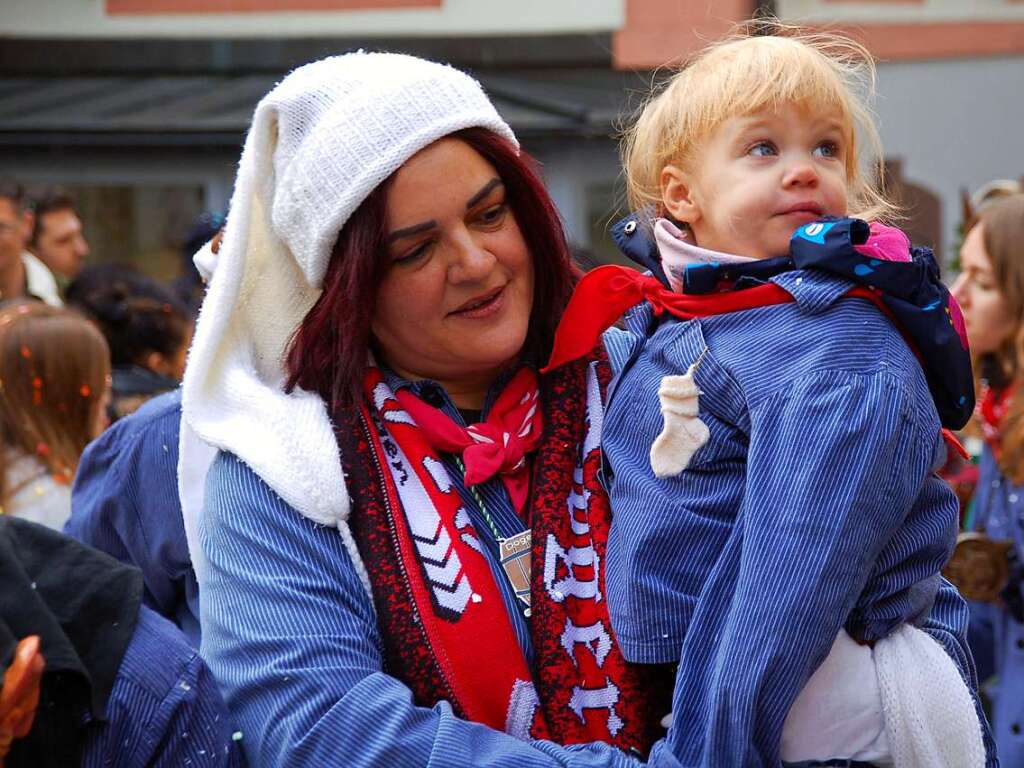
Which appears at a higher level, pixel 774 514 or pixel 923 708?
pixel 774 514

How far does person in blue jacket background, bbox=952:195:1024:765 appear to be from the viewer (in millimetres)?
4105

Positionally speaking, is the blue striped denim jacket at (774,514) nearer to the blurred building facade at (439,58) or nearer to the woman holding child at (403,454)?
the woman holding child at (403,454)

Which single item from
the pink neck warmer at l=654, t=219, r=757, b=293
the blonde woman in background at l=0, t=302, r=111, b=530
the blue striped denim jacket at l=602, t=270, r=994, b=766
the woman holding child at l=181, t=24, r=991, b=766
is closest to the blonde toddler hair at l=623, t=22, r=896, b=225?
the pink neck warmer at l=654, t=219, r=757, b=293

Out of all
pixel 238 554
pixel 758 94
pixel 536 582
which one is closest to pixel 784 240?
pixel 758 94

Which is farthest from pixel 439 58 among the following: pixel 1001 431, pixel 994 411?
pixel 1001 431

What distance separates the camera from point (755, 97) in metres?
2.16

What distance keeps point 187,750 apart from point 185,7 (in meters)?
10.6

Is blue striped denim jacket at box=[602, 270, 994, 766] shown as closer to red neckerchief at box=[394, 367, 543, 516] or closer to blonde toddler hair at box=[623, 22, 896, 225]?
red neckerchief at box=[394, 367, 543, 516]

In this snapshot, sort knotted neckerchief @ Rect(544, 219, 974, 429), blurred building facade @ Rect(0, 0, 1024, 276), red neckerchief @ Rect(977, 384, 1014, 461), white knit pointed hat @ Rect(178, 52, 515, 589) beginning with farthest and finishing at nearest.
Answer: blurred building facade @ Rect(0, 0, 1024, 276) → red neckerchief @ Rect(977, 384, 1014, 461) → white knit pointed hat @ Rect(178, 52, 515, 589) → knotted neckerchief @ Rect(544, 219, 974, 429)

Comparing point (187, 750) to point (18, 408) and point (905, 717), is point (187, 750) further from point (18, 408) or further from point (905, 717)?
point (18, 408)

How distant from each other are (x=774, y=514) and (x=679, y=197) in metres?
0.68

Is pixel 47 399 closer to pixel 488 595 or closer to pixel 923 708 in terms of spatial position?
pixel 488 595

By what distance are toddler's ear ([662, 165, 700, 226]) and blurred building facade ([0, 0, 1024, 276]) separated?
8941 millimetres

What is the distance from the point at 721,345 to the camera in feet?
6.54
